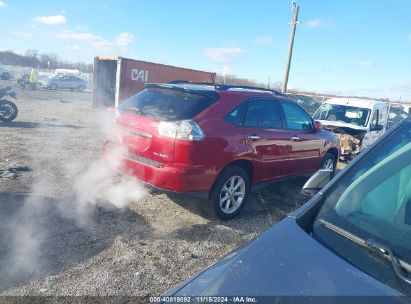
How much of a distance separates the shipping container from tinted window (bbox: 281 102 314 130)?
992 centimetres

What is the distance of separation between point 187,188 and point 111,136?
152 cm

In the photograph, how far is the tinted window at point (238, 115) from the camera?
4.72 m

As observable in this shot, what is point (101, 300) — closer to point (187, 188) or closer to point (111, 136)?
point (187, 188)

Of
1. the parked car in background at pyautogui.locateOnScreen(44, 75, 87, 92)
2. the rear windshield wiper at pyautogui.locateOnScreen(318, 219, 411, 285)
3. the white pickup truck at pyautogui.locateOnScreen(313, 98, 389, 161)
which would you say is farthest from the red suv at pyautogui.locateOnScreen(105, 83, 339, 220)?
the parked car in background at pyautogui.locateOnScreen(44, 75, 87, 92)

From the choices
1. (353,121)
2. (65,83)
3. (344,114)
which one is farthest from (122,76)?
(65,83)

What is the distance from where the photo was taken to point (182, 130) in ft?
14.1

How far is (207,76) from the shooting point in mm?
19859

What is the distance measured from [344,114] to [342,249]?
32.1 ft

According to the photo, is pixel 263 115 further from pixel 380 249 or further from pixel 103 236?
pixel 380 249

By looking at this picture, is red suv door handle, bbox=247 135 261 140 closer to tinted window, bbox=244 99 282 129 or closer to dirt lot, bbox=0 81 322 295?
tinted window, bbox=244 99 282 129

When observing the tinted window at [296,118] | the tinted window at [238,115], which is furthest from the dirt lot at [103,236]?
the tinted window at [238,115]

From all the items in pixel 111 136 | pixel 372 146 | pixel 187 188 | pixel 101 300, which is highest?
pixel 372 146

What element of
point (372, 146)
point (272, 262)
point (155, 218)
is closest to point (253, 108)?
point (155, 218)

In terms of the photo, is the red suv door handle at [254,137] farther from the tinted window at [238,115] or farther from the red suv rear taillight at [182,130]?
the red suv rear taillight at [182,130]
